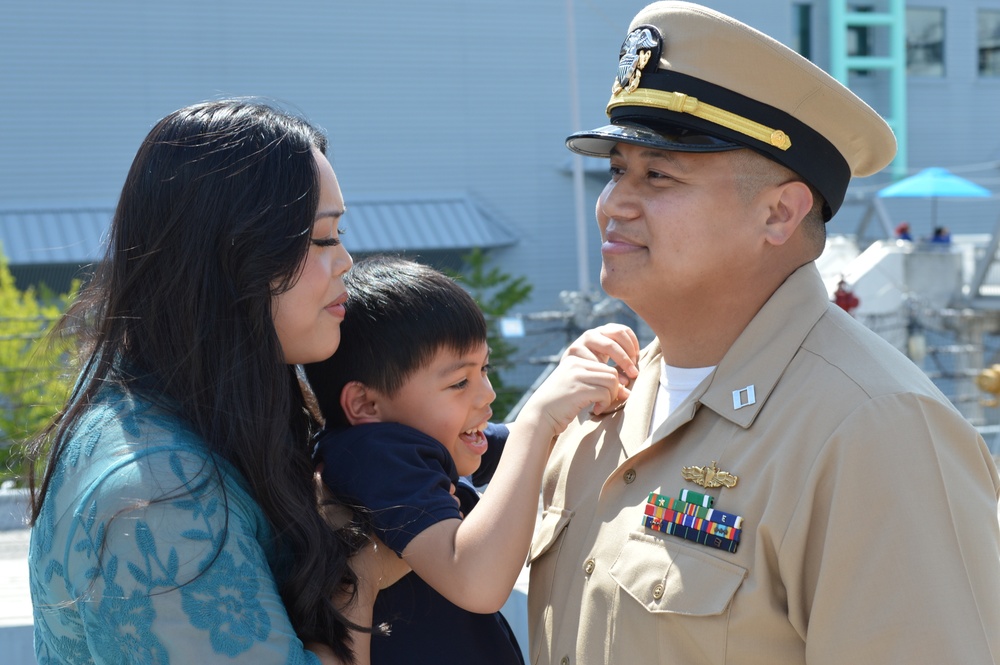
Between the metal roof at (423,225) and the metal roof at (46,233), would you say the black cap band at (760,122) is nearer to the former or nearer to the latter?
the metal roof at (46,233)

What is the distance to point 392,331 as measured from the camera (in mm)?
2648

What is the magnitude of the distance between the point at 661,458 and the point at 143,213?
3.86ft

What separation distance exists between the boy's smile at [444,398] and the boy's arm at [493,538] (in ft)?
0.80

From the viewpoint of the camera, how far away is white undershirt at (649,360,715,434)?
2541 mm

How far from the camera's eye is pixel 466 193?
895 inches

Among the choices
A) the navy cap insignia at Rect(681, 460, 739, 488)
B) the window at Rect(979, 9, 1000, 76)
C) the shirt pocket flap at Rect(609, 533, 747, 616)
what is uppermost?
the navy cap insignia at Rect(681, 460, 739, 488)

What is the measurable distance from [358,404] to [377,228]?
1879 centimetres

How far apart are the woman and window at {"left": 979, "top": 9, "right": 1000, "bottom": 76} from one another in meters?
29.6

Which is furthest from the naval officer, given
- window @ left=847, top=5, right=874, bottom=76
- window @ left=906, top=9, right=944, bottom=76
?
window @ left=906, top=9, right=944, bottom=76

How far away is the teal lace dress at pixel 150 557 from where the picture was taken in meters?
1.83

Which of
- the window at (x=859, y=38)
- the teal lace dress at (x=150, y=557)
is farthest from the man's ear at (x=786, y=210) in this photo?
the window at (x=859, y=38)

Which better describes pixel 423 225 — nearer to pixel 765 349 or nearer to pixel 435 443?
pixel 435 443

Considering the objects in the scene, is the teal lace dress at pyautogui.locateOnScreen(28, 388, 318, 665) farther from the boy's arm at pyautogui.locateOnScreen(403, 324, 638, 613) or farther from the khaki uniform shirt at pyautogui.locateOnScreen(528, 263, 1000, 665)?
the khaki uniform shirt at pyautogui.locateOnScreen(528, 263, 1000, 665)

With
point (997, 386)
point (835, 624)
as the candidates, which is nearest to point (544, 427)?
point (835, 624)
